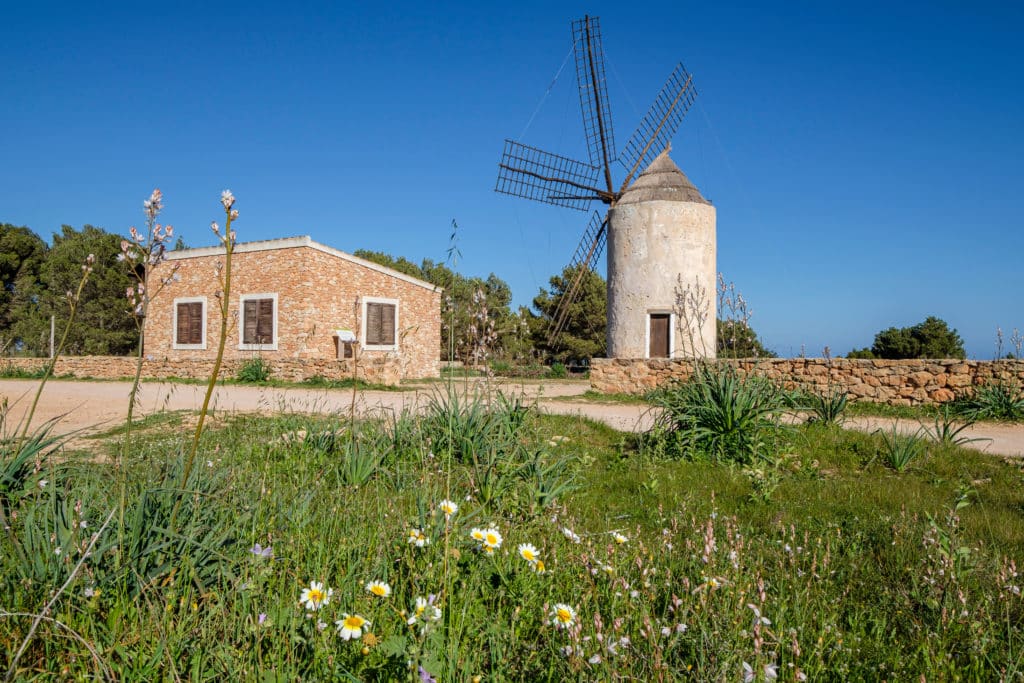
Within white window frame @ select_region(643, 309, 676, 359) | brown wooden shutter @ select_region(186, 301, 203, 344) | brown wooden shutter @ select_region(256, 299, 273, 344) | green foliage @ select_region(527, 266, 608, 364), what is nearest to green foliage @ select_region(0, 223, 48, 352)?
brown wooden shutter @ select_region(186, 301, 203, 344)

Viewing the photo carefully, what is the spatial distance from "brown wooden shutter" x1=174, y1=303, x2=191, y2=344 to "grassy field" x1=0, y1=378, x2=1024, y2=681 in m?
22.2

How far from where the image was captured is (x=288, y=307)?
22.0 metres

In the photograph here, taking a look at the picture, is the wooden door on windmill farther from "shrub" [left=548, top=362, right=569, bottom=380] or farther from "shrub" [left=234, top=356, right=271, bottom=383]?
"shrub" [left=234, top=356, right=271, bottom=383]

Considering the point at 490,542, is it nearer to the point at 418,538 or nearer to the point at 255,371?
the point at 418,538

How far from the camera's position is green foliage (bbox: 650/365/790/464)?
20.8 feet

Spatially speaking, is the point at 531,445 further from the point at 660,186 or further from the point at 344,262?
the point at 344,262

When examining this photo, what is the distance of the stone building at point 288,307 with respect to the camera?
72.0 ft

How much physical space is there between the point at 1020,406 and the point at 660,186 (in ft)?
32.7

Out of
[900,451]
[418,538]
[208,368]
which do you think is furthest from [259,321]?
[418,538]

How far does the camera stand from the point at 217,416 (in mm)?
8711


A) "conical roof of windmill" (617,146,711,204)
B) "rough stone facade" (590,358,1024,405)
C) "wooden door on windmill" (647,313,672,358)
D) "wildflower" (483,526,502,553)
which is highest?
"conical roof of windmill" (617,146,711,204)

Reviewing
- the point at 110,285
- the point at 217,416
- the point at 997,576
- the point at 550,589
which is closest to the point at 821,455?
the point at 997,576

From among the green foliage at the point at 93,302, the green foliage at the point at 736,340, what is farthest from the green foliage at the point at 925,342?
the green foliage at the point at 93,302

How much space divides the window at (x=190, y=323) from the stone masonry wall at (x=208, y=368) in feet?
5.94
